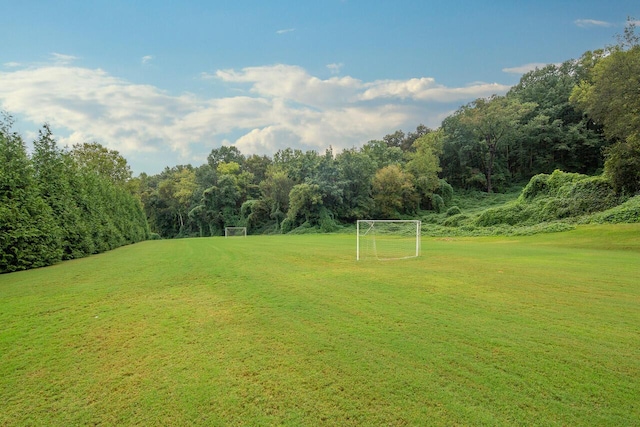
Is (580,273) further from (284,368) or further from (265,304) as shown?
(284,368)

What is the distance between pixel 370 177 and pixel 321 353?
39110 mm

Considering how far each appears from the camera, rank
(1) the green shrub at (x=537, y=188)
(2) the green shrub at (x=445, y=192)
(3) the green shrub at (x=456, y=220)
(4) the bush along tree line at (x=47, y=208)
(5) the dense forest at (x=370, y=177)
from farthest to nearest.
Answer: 1. (2) the green shrub at (x=445, y=192)
2. (3) the green shrub at (x=456, y=220)
3. (1) the green shrub at (x=537, y=188)
4. (5) the dense forest at (x=370, y=177)
5. (4) the bush along tree line at (x=47, y=208)

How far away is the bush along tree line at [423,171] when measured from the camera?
4044 cm

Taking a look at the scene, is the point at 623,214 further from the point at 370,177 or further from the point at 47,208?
the point at 47,208

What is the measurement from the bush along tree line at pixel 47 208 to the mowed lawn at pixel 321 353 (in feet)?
14.0

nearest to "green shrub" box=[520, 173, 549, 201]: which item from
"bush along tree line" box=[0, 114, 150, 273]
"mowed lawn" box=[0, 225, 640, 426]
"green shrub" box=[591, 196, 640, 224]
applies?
"green shrub" box=[591, 196, 640, 224]

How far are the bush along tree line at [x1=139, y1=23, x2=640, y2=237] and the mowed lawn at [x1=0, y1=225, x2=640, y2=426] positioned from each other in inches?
1035

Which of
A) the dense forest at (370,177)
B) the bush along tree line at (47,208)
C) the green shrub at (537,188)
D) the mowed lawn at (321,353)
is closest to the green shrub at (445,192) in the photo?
the dense forest at (370,177)

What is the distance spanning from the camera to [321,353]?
3.92m

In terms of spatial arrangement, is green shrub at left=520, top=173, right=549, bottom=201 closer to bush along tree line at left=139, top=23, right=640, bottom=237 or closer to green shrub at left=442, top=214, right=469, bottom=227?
bush along tree line at left=139, top=23, right=640, bottom=237

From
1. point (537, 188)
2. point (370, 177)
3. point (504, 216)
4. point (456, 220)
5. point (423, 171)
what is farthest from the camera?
point (423, 171)

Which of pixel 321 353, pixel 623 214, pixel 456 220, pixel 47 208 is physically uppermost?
pixel 47 208

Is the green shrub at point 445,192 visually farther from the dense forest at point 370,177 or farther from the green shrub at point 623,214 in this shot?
the green shrub at point 623,214

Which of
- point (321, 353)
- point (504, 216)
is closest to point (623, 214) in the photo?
point (504, 216)
